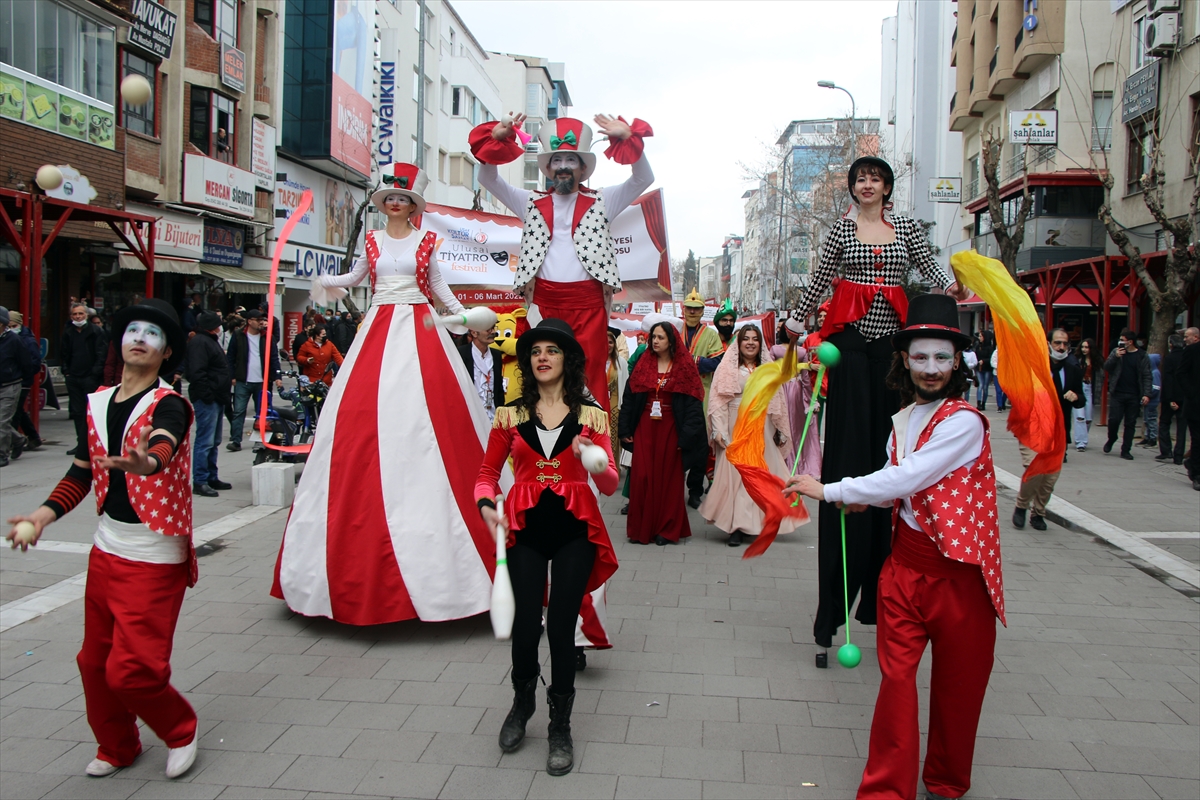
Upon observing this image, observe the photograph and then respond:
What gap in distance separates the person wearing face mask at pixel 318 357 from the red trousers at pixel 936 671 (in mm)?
9332

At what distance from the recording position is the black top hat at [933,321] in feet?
11.1

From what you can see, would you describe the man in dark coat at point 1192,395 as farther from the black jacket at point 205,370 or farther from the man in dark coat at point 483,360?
the black jacket at point 205,370

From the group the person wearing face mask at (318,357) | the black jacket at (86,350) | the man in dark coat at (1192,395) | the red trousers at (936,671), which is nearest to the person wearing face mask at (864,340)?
the red trousers at (936,671)

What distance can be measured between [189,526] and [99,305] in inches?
719

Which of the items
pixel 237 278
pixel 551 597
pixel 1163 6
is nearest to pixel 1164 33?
pixel 1163 6

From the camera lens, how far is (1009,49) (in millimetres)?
31516

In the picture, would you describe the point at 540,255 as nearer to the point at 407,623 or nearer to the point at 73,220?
the point at 407,623

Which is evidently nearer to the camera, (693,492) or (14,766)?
(14,766)

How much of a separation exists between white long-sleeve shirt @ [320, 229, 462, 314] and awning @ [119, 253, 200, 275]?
55.9ft

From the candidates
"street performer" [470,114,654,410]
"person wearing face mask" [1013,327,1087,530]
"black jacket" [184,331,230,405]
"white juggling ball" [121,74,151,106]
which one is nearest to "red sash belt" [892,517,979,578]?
"street performer" [470,114,654,410]

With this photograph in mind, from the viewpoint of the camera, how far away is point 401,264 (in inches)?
206

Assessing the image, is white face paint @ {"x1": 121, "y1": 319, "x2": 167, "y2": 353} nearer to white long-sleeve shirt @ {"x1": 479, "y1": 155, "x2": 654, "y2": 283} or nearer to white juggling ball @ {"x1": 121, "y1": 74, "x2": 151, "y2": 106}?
white long-sleeve shirt @ {"x1": 479, "y1": 155, "x2": 654, "y2": 283}

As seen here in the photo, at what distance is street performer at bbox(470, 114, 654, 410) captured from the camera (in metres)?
4.96

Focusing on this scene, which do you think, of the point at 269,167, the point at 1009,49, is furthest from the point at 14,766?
the point at 1009,49
